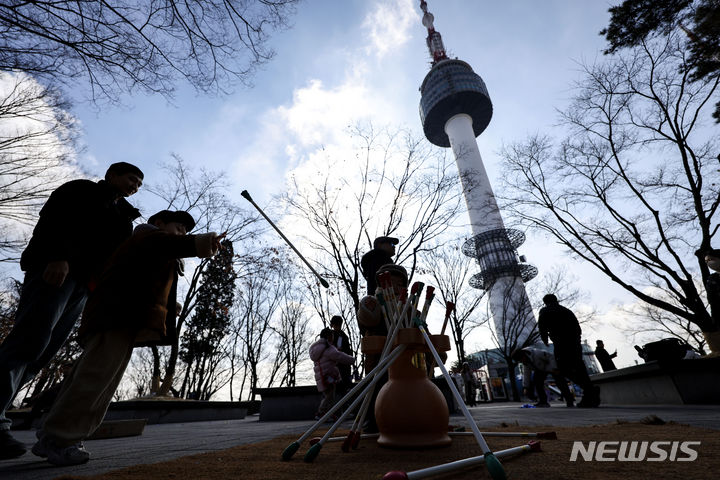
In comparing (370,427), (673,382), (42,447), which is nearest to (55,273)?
(42,447)

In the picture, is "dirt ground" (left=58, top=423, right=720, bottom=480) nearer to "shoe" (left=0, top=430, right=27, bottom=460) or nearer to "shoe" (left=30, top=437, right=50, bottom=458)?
"shoe" (left=30, top=437, right=50, bottom=458)

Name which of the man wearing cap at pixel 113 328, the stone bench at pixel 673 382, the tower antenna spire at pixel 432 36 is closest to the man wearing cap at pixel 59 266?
the man wearing cap at pixel 113 328

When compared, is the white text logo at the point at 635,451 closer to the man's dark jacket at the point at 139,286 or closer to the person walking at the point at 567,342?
the man's dark jacket at the point at 139,286

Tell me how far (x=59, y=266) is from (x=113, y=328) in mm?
571

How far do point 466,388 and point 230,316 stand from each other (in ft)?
47.4

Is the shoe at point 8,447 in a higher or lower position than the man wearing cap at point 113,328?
lower

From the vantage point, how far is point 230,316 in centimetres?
2092

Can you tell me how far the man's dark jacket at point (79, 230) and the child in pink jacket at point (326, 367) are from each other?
191 inches

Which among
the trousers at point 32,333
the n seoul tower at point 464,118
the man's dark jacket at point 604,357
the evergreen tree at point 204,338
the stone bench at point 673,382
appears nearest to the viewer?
the trousers at point 32,333

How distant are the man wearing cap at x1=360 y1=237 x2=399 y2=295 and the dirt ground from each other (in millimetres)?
1836

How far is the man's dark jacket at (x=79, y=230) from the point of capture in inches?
83.4

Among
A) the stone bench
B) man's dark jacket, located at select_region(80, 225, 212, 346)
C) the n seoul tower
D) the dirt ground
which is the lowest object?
the dirt ground

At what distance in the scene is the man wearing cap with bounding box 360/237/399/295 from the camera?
11.8 ft

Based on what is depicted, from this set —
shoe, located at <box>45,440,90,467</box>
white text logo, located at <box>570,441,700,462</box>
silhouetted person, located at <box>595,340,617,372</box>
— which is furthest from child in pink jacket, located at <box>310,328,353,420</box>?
silhouetted person, located at <box>595,340,617,372</box>
